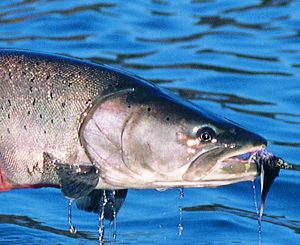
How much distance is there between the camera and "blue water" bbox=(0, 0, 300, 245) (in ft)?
24.7

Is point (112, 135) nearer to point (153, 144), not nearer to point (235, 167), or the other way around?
point (153, 144)

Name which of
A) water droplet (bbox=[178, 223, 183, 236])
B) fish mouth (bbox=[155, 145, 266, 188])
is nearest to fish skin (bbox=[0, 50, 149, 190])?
fish mouth (bbox=[155, 145, 266, 188])

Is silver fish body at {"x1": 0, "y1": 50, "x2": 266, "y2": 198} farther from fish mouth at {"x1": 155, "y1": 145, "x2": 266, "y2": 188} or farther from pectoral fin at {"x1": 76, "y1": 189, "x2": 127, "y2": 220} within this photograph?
pectoral fin at {"x1": 76, "y1": 189, "x2": 127, "y2": 220}

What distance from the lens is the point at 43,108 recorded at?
18.3 feet

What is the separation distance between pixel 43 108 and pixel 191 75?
16.5ft

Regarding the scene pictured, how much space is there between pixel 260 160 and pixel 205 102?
14.5ft

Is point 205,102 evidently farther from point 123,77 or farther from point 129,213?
point 123,77

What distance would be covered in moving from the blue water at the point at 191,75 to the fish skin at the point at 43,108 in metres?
1.72

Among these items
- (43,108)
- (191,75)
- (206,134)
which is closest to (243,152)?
(206,134)

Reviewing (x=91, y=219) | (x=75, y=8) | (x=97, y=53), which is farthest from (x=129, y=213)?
(x=75, y=8)

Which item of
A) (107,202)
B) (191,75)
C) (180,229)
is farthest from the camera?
(191,75)

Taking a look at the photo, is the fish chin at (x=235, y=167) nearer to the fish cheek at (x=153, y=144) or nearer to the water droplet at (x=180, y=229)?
the fish cheek at (x=153, y=144)

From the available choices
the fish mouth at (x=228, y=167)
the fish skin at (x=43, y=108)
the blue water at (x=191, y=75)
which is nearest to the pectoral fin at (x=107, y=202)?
the fish skin at (x=43, y=108)

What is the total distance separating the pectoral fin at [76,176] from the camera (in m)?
5.52
